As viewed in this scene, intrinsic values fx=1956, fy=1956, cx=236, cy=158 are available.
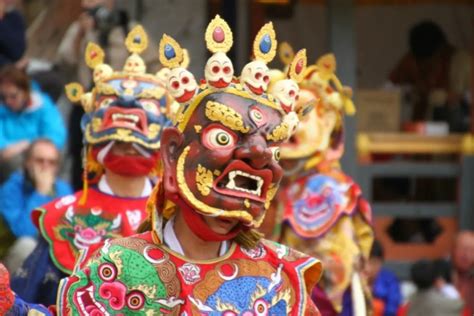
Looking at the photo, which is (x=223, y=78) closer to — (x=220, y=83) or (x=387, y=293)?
(x=220, y=83)

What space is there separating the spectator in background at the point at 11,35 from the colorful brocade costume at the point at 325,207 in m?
2.42

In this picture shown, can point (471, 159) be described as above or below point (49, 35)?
below

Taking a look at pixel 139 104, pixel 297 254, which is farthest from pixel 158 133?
pixel 297 254

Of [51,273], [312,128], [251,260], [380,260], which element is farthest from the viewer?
[380,260]

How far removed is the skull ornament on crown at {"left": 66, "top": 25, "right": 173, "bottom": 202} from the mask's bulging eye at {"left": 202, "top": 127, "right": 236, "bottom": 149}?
2039mm

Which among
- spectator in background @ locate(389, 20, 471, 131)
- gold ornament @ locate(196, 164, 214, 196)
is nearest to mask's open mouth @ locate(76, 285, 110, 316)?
gold ornament @ locate(196, 164, 214, 196)

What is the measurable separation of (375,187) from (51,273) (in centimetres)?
523

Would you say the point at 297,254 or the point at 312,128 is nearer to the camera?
the point at 297,254

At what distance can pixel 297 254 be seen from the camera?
6.82 m

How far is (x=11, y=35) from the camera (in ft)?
38.3

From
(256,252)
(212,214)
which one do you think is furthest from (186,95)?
(256,252)

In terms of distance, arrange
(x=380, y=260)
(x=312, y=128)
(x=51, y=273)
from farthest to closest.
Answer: (x=380, y=260), (x=312, y=128), (x=51, y=273)

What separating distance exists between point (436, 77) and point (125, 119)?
5.34 meters

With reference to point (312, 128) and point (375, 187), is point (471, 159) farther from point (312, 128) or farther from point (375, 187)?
point (312, 128)
